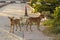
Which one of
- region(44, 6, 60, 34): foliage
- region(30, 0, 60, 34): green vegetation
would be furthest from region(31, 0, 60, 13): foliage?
region(44, 6, 60, 34): foliage

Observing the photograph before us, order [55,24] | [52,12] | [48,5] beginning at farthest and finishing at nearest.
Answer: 1. [48,5]
2. [52,12]
3. [55,24]

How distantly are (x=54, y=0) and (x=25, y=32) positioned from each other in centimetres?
429

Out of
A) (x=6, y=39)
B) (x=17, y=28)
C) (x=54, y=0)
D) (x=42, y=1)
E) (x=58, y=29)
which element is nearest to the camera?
(x=6, y=39)

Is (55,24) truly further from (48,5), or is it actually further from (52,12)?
(48,5)

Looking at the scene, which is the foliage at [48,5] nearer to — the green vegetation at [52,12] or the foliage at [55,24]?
the green vegetation at [52,12]

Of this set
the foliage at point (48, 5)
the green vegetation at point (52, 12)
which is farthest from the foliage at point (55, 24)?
the foliage at point (48, 5)

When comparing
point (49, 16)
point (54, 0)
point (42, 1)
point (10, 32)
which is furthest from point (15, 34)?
point (42, 1)

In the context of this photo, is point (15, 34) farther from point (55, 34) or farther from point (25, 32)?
point (55, 34)

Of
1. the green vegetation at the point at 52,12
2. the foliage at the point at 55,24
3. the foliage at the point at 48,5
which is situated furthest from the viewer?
the foliage at the point at 48,5

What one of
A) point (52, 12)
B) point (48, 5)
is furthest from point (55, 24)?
point (48, 5)

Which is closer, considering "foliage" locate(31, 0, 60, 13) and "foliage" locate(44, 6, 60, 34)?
"foliage" locate(44, 6, 60, 34)

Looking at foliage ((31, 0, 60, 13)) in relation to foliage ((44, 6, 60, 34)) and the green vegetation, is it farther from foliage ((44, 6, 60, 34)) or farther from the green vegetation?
foliage ((44, 6, 60, 34))

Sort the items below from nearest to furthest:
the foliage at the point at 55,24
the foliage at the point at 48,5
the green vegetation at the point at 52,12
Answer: the foliage at the point at 55,24 < the green vegetation at the point at 52,12 < the foliage at the point at 48,5

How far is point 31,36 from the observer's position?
8172 millimetres
